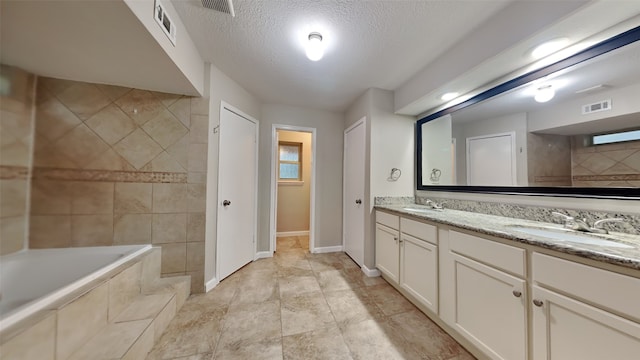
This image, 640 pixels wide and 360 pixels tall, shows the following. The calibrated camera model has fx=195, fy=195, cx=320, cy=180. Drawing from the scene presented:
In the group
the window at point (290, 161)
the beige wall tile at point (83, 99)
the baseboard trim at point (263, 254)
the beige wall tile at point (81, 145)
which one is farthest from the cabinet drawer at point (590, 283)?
the window at point (290, 161)

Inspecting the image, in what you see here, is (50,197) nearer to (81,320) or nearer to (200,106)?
(81,320)

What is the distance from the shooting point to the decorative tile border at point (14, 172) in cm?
143

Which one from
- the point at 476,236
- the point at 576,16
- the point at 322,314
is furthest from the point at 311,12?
the point at 322,314

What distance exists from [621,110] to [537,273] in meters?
1.11

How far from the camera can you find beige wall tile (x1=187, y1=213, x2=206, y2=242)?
193 centimetres

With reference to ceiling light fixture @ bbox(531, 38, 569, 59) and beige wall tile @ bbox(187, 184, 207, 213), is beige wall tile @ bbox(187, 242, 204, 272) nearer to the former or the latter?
beige wall tile @ bbox(187, 184, 207, 213)

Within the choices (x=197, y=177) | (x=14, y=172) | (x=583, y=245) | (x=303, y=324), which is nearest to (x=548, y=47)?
(x=583, y=245)

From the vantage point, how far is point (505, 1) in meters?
1.23

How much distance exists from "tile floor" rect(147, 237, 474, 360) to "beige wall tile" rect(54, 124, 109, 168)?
1.58 m

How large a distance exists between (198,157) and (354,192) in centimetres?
194

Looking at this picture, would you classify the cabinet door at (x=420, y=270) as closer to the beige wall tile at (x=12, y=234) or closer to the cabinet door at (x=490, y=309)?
the cabinet door at (x=490, y=309)

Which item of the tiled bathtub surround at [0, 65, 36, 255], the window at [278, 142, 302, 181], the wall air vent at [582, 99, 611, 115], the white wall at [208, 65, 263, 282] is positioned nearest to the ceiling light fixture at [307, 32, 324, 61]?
the white wall at [208, 65, 263, 282]

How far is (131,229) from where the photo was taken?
1822mm

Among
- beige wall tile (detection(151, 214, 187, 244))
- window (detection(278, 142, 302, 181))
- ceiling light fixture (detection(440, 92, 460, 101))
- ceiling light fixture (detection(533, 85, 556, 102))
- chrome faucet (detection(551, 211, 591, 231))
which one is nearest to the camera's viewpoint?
chrome faucet (detection(551, 211, 591, 231))
